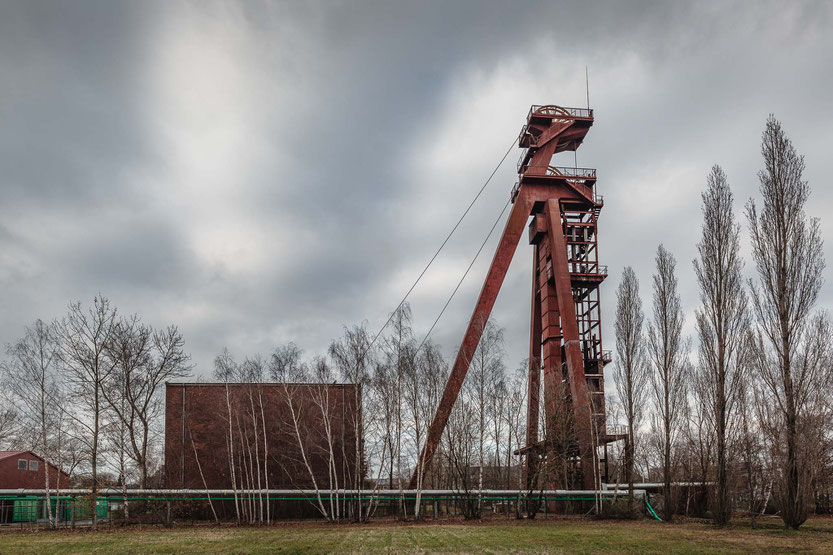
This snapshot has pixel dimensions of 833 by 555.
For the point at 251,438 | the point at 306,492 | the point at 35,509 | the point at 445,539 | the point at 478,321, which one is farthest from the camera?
the point at 251,438

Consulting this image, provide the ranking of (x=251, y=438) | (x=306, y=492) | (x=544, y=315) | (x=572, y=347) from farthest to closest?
(x=544, y=315)
(x=251, y=438)
(x=572, y=347)
(x=306, y=492)

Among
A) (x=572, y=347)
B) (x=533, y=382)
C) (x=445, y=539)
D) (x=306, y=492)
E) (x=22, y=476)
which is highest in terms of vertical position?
(x=572, y=347)

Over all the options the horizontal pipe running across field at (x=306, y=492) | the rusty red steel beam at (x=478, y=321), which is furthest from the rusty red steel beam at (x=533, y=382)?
the rusty red steel beam at (x=478, y=321)

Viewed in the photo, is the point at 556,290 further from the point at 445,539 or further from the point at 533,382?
the point at 445,539

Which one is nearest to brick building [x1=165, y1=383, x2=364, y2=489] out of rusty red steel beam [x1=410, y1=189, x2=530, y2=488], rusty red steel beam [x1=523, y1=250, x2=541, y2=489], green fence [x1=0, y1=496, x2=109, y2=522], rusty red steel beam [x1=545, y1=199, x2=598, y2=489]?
green fence [x1=0, y1=496, x2=109, y2=522]

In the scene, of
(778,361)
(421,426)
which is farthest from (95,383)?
(778,361)

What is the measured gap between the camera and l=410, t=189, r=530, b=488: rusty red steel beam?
24.9 metres

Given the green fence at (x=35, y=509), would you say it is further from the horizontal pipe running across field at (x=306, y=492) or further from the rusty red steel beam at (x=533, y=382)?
the rusty red steel beam at (x=533, y=382)

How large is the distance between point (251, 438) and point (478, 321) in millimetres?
11454

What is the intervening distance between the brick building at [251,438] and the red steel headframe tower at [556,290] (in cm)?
465

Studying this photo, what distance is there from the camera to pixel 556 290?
97.1ft

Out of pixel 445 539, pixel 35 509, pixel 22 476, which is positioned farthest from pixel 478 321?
pixel 22 476

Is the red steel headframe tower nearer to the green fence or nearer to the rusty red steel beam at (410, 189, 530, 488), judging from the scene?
the rusty red steel beam at (410, 189, 530, 488)

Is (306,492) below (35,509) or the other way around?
the other way around
